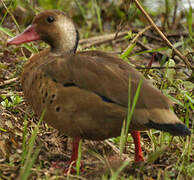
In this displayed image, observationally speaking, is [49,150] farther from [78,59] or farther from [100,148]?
[78,59]

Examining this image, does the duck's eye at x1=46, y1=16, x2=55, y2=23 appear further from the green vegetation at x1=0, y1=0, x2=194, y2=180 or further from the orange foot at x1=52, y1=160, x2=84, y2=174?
the orange foot at x1=52, y1=160, x2=84, y2=174

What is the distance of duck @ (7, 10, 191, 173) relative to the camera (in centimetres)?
276

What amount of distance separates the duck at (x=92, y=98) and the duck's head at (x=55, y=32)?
161mm

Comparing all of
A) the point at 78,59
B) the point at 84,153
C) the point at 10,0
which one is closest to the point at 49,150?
the point at 84,153

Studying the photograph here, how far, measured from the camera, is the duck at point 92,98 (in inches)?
109

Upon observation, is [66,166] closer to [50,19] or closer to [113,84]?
[113,84]

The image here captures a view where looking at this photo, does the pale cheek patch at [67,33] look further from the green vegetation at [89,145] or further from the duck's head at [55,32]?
the green vegetation at [89,145]

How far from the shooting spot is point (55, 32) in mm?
3211

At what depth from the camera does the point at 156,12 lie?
733cm

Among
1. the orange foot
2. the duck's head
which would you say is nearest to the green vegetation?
the orange foot

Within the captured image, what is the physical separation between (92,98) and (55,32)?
2.29ft

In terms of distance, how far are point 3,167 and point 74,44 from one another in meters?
1.03

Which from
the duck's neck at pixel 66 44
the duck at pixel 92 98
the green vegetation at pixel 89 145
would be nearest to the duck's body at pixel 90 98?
the duck at pixel 92 98

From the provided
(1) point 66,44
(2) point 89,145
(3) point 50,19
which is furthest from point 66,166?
(3) point 50,19
